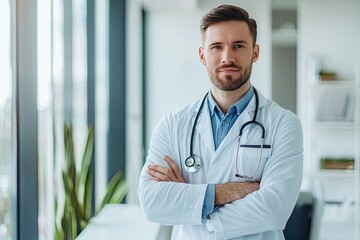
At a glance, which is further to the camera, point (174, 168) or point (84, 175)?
point (84, 175)

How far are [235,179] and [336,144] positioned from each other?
2906 millimetres

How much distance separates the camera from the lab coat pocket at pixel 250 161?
1.29m

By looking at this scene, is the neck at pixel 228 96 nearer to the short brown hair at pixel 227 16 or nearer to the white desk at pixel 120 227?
the short brown hair at pixel 227 16

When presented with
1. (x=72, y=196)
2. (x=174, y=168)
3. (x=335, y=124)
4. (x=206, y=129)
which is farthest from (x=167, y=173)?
(x=335, y=124)

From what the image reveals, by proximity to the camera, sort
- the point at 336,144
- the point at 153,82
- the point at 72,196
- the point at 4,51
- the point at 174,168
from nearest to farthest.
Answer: the point at 174,168
the point at 4,51
the point at 72,196
the point at 336,144
the point at 153,82

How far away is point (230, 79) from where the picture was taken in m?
1.28

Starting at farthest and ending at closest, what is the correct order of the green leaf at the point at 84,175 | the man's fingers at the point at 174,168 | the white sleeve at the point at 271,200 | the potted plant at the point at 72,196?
1. the green leaf at the point at 84,175
2. the potted plant at the point at 72,196
3. the man's fingers at the point at 174,168
4. the white sleeve at the point at 271,200

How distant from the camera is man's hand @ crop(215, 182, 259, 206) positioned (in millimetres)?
1261

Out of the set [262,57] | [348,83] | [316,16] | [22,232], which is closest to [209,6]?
[262,57]

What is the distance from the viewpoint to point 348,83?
3.84 m

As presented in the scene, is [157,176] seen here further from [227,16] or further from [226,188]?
[227,16]

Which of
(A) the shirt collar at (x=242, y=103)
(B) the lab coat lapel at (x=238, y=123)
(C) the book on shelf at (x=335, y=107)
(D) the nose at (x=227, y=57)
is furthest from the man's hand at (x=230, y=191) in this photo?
(C) the book on shelf at (x=335, y=107)

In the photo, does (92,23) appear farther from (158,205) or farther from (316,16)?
(316,16)

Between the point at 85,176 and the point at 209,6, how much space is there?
2559mm
